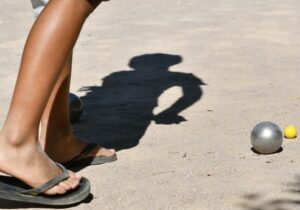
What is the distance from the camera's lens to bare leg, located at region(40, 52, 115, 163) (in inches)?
158

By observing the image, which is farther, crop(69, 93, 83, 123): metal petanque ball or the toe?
crop(69, 93, 83, 123): metal petanque ball

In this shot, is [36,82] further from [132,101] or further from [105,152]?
[132,101]

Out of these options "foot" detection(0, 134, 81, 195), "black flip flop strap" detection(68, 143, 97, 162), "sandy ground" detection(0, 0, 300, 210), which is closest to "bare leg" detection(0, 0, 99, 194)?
"foot" detection(0, 134, 81, 195)

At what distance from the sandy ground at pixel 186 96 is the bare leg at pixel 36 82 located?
1.25 ft

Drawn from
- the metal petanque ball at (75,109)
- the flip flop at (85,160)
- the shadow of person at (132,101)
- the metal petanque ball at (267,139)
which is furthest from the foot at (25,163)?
the metal petanque ball at (75,109)

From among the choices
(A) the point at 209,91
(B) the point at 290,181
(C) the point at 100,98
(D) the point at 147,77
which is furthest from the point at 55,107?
(D) the point at 147,77

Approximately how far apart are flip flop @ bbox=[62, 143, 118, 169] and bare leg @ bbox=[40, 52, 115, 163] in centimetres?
5

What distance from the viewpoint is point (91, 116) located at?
17.6ft

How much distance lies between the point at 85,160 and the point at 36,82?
919 mm

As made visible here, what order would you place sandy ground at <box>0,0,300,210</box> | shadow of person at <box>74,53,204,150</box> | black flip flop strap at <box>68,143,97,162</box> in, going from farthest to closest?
shadow of person at <box>74,53,204,150</box>
black flip flop strap at <box>68,143,97,162</box>
sandy ground at <box>0,0,300,210</box>

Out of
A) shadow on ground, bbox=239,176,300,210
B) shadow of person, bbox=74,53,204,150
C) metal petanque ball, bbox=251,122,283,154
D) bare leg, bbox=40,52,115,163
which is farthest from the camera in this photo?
shadow of person, bbox=74,53,204,150

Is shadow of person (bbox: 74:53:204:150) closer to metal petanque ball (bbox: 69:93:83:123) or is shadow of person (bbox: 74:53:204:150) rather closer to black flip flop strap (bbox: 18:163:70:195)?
metal petanque ball (bbox: 69:93:83:123)

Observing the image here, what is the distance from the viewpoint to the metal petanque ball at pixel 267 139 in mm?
4395

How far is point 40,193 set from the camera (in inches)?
138
